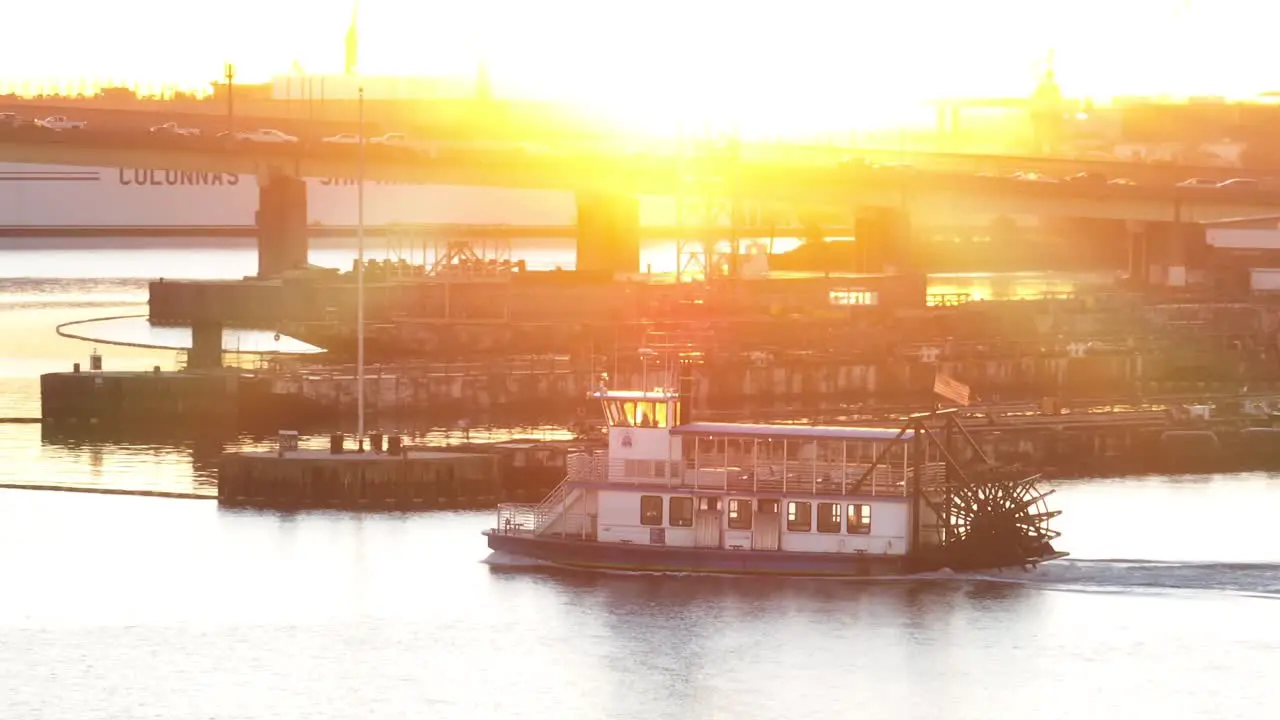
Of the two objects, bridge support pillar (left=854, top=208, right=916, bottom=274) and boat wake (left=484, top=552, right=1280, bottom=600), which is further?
bridge support pillar (left=854, top=208, right=916, bottom=274)

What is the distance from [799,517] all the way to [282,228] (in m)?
79.0

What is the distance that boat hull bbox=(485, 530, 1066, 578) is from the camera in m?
47.5

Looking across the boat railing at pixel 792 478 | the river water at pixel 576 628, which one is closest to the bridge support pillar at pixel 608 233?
the river water at pixel 576 628

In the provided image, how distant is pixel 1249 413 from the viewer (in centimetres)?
7156

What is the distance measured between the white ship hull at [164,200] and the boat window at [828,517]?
137859mm

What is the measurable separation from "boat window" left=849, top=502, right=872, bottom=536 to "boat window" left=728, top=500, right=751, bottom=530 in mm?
2001

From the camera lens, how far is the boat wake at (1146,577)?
157 feet

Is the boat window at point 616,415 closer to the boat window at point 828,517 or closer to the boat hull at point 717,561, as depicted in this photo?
the boat hull at point 717,561

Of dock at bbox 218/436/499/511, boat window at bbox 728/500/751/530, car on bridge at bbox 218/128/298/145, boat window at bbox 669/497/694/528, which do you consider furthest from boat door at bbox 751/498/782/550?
car on bridge at bbox 218/128/298/145

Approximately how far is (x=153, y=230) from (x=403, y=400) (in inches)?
4405

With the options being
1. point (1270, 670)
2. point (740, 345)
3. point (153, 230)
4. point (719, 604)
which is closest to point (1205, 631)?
point (1270, 670)

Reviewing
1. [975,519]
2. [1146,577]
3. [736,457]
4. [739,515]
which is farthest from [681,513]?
[1146,577]

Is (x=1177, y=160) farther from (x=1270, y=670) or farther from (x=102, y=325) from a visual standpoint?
(x=1270, y=670)

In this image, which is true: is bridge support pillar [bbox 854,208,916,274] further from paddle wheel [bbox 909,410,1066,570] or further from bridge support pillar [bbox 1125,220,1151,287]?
paddle wheel [bbox 909,410,1066,570]
